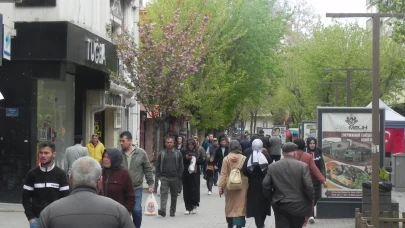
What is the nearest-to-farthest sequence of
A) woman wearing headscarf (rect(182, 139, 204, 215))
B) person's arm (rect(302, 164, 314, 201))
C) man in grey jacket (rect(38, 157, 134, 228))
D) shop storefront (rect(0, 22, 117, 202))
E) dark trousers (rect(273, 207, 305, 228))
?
man in grey jacket (rect(38, 157, 134, 228)), person's arm (rect(302, 164, 314, 201)), dark trousers (rect(273, 207, 305, 228)), woman wearing headscarf (rect(182, 139, 204, 215)), shop storefront (rect(0, 22, 117, 202))

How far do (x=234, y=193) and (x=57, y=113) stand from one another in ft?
29.6

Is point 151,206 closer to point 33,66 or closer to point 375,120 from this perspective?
point 375,120

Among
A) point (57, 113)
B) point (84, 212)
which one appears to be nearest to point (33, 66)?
point (57, 113)

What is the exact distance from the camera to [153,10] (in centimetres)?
→ 3167

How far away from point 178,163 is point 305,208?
6064 millimetres

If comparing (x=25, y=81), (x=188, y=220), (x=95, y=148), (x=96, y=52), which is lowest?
(x=188, y=220)

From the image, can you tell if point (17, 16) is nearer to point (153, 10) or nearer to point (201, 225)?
point (201, 225)

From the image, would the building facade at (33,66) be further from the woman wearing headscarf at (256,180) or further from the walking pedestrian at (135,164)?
the walking pedestrian at (135,164)

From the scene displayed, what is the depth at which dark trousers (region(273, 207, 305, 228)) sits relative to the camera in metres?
10.5

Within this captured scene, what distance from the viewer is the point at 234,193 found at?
44.2ft

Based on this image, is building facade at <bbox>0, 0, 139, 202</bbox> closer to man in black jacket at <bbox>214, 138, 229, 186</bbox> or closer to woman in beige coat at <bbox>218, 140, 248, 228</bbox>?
man in black jacket at <bbox>214, 138, 229, 186</bbox>

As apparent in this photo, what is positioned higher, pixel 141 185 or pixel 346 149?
pixel 346 149

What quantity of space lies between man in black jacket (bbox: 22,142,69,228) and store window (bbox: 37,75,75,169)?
1037 cm

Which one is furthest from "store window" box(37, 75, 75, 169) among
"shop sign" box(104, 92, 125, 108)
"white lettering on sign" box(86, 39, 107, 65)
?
"shop sign" box(104, 92, 125, 108)
